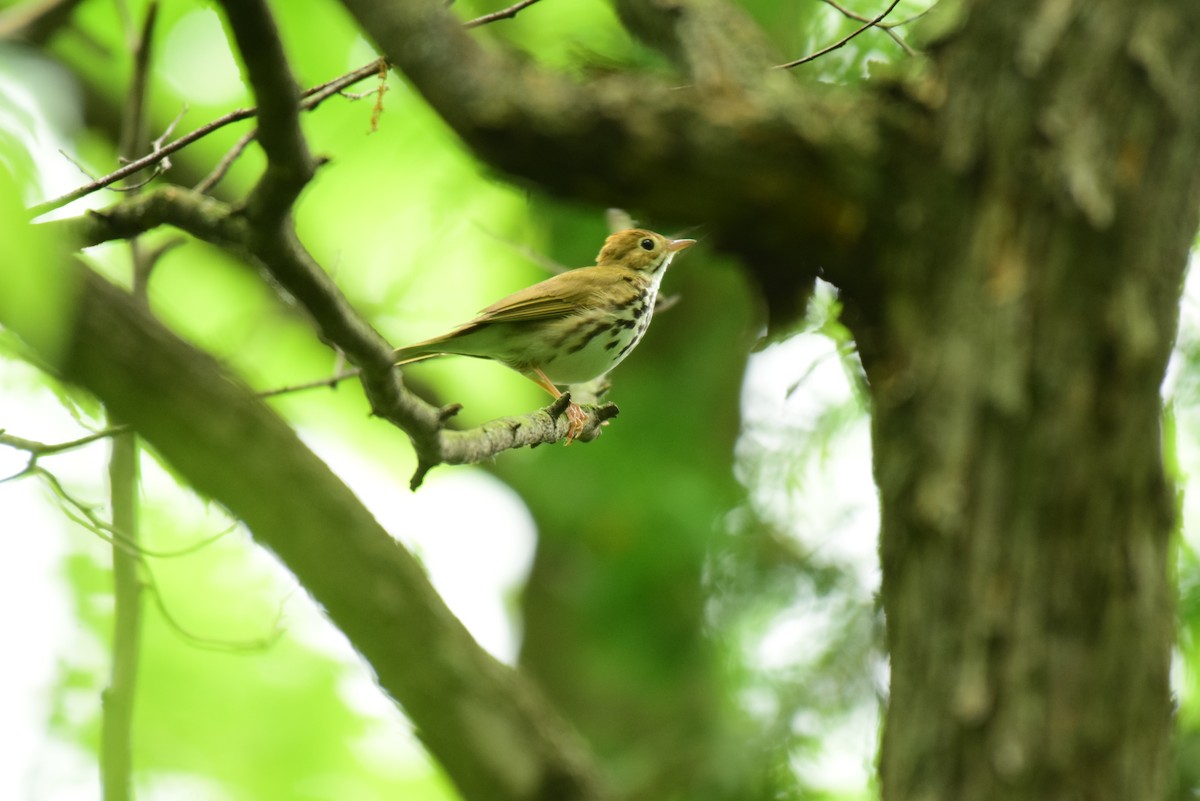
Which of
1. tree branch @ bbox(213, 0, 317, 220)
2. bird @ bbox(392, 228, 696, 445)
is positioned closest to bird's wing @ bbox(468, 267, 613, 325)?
bird @ bbox(392, 228, 696, 445)

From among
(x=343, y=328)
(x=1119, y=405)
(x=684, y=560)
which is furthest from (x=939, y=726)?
(x=684, y=560)

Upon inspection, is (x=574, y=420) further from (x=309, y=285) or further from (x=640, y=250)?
(x=640, y=250)

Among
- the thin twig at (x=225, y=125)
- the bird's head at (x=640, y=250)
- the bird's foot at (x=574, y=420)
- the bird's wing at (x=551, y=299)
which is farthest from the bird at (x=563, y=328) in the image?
the thin twig at (x=225, y=125)

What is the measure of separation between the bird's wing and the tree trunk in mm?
2919

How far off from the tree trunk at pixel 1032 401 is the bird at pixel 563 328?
9.49ft

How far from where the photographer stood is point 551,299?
5.20m

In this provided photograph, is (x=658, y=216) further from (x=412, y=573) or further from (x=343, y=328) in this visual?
(x=412, y=573)

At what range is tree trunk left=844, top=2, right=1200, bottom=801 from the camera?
193 centimetres

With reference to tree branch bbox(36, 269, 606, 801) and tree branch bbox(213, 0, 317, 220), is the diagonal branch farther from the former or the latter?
tree branch bbox(36, 269, 606, 801)

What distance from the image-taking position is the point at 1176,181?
2.06 m

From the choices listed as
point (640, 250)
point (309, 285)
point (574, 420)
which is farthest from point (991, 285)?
point (640, 250)

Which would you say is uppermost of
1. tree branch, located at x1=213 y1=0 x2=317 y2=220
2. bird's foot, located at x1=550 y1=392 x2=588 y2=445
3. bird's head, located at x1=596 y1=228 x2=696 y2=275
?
bird's head, located at x1=596 y1=228 x2=696 y2=275

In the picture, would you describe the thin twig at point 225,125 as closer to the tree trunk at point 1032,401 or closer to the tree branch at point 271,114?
the tree branch at point 271,114

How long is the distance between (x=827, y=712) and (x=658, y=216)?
4.35 metres
